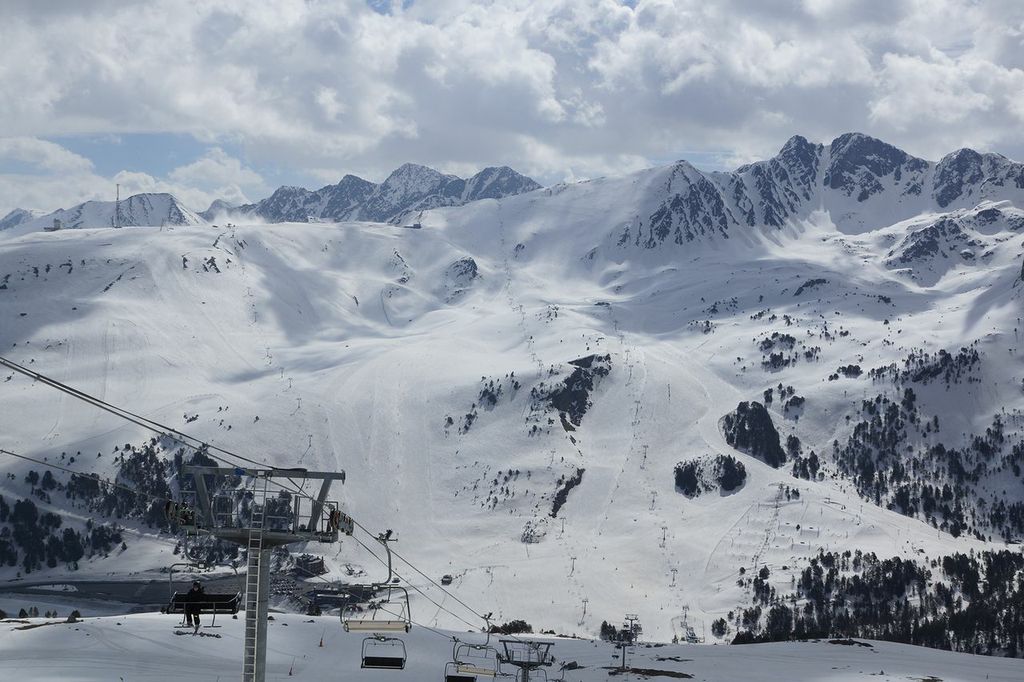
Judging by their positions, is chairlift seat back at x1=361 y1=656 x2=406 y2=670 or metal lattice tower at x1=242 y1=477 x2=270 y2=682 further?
chairlift seat back at x1=361 y1=656 x2=406 y2=670

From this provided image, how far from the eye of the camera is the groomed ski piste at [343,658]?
319 ft

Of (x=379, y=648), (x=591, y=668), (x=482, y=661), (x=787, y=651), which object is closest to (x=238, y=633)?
(x=379, y=648)

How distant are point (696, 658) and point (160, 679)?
210 ft

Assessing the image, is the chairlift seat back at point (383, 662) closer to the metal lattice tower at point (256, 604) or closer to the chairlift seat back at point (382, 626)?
the chairlift seat back at point (382, 626)

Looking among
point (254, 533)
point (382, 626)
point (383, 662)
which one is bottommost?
point (383, 662)

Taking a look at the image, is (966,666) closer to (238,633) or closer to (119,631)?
(238,633)

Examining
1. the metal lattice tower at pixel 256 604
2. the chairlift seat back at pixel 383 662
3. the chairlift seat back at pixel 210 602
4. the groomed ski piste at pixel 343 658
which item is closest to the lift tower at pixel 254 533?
the metal lattice tower at pixel 256 604

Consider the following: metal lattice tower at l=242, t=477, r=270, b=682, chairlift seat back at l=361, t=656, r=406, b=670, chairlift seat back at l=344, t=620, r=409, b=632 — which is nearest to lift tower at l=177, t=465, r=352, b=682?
metal lattice tower at l=242, t=477, r=270, b=682

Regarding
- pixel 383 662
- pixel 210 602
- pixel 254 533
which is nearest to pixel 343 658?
pixel 383 662

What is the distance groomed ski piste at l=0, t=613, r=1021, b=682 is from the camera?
319 ft

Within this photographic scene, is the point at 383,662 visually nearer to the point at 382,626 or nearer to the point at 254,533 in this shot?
the point at 382,626

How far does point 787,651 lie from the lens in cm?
13412

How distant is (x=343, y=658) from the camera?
110m

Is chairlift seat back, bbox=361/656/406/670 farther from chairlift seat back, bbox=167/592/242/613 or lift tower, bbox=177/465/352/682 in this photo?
lift tower, bbox=177/465/352/682
